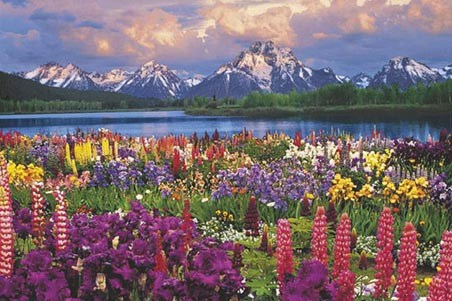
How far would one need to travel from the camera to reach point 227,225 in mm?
12156

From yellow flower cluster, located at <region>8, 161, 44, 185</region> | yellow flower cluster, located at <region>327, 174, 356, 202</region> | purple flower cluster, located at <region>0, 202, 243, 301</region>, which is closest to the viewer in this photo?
purple flower cluster, located at <region>0, 202, 243, 301</region>

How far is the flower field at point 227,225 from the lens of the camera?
4.99 m

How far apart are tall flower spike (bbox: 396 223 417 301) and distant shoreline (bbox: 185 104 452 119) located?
124 metres

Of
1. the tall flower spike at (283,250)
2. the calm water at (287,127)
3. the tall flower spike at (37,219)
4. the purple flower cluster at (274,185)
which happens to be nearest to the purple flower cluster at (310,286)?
the tall flower spike at (283,250)

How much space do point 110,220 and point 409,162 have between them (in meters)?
11.1

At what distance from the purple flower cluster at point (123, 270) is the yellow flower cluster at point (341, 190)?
20.7 ft

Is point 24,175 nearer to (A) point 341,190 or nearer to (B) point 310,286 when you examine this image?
(A) point 341,190

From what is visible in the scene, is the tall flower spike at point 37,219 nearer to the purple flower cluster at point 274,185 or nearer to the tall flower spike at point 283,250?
the tall flower spike at point 283,250

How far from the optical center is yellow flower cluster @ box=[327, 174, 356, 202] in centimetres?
1215

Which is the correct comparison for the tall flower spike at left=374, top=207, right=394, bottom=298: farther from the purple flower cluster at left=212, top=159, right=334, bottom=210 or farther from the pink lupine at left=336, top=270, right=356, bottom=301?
the purple flower cluster at left=212, top=159, right=334, bottom=210

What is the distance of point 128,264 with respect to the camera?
5.38 metres

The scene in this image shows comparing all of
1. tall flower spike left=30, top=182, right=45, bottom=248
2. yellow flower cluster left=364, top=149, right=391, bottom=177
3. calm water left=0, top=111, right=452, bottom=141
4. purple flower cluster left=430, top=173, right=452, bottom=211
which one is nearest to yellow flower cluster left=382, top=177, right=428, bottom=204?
purple flower cluster left=430, top=173, right=452, bottom=211

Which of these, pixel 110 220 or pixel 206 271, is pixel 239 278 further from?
pixel 110 220

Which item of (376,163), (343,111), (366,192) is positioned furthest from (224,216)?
(343,111)
